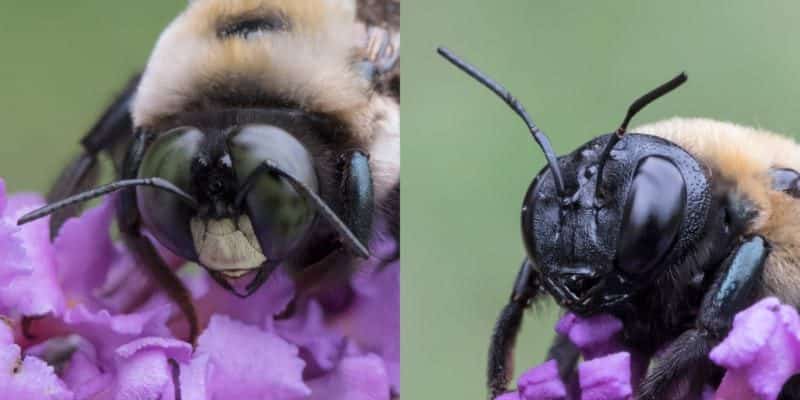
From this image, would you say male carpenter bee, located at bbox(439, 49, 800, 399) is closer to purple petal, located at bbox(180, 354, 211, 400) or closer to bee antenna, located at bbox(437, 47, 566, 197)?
bee antenna, located at bbox(437, 47, 566, 197)

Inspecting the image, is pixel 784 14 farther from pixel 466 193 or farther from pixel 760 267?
pixel 760 267

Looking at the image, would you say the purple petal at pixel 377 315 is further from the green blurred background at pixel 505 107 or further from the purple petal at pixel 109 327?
the purple petal at pixel 109 327

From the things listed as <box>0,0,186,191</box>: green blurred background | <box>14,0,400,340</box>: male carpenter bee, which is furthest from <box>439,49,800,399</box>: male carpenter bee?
<box>0,0,186,191</box>: green blurred background

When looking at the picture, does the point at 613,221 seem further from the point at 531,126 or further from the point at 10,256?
the point at 10,256

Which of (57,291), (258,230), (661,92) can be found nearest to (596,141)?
(661,92)

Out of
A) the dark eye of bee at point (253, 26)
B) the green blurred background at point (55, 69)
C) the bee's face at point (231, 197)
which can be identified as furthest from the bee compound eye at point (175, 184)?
the green blurred background at point (55, 69)

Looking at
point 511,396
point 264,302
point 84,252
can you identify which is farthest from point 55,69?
point 511,396

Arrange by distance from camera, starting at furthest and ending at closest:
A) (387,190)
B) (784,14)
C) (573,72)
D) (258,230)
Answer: (784,14) → (573,72) → (387,190) → (258,230)
